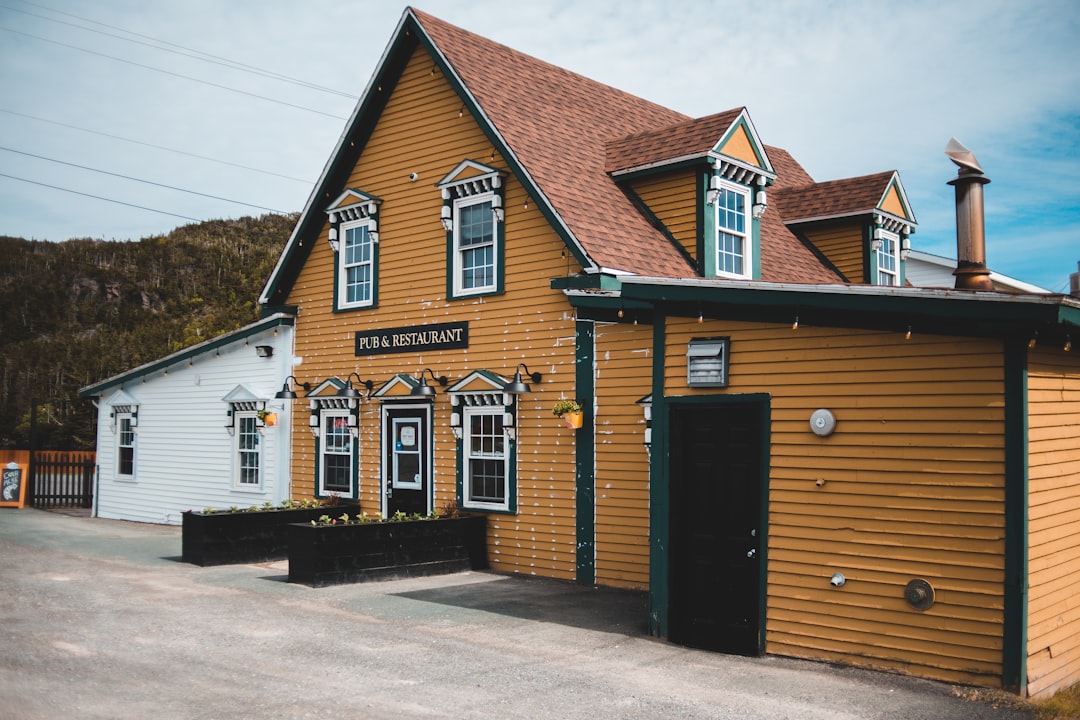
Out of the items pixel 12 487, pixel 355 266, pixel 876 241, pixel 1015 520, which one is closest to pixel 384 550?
pixel 355 266

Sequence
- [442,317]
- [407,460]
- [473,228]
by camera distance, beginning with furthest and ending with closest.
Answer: [407,460], [442,317], [473,228]

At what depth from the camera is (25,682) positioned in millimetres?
7883

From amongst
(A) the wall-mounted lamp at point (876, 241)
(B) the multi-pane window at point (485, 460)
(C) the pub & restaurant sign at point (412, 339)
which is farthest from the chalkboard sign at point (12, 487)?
(A) the wall-mounted lamp at point (876, 241)

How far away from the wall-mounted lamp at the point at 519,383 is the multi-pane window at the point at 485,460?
26.9 inches

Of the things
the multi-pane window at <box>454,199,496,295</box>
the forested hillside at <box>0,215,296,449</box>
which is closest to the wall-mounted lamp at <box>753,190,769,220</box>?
the multi-pane window at <box>454,199,496,295</box>

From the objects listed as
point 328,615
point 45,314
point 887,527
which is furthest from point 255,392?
point 45,314

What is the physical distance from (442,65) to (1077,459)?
1148 centimetres

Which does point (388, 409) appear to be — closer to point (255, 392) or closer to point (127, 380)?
point (255, 392)

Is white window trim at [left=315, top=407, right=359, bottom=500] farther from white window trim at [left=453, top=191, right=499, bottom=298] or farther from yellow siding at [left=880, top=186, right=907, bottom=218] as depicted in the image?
yellow siding at [left=880, top=186, right=907, bottom=218]

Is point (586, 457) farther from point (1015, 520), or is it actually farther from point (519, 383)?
point (1015, 520)

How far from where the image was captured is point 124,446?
911 inches

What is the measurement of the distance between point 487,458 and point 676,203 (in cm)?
529

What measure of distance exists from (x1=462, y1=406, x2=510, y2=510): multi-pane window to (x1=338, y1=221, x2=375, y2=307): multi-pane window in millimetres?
3740

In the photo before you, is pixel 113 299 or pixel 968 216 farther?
pixel 113 299
